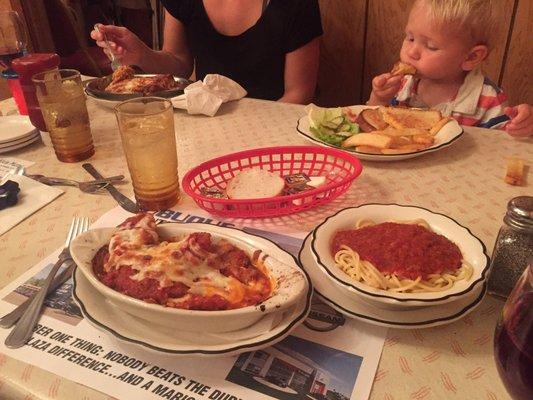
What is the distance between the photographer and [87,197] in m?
1.10

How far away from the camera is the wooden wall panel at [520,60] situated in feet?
7.02

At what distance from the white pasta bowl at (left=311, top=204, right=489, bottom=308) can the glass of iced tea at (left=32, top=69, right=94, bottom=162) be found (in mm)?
812

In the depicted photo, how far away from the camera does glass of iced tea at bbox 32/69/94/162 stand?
1.20 meters

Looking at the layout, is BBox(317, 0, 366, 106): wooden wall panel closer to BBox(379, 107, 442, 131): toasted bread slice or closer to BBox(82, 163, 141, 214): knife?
BBox(379, 107, 442, 131): toasted bread slice

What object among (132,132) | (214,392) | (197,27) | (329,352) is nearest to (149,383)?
(214,392)

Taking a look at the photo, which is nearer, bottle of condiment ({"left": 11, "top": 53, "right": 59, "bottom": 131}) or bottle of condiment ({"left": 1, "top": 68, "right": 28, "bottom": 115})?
bottle of condiment ({"left": 11, "top": 53, "right": 59, "bottom": 131})

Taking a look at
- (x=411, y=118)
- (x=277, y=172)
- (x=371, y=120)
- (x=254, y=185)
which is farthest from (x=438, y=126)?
(x=254, y=185)

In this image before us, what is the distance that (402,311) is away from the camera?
69cm

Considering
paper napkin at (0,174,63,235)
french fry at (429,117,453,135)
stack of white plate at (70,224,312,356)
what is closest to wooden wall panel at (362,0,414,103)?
french fry at (429,117,453,135)

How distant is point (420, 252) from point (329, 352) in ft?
0.75

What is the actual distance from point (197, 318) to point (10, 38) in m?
1.56

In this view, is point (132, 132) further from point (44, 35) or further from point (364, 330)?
point (44, 35)

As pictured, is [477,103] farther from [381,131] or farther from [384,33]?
[384,33]

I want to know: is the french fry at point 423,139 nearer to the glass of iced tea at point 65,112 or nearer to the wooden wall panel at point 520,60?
the glass of iced tea at point 65,112
